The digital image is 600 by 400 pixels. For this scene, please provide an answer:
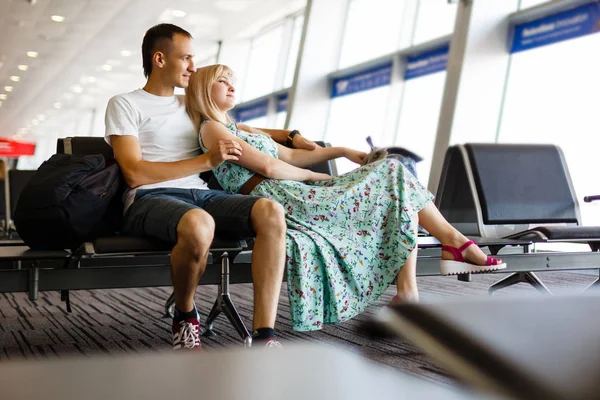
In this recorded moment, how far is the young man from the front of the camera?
2199 millimetres

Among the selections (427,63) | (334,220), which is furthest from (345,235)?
(427,63)

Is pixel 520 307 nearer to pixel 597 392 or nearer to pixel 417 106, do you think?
pixel 597 392

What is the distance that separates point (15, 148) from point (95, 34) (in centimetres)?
1790

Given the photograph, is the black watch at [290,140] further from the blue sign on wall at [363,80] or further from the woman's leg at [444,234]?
the blue sign on wall at [363,80]

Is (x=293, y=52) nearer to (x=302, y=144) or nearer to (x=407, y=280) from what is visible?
(x=302, y=144)

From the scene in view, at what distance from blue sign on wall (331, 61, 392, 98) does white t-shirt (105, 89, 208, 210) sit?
741 cm

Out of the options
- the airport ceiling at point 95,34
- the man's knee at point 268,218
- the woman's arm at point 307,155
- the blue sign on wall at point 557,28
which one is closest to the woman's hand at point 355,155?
the woman's arm at point 307,155

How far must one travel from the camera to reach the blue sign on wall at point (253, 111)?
13367mm

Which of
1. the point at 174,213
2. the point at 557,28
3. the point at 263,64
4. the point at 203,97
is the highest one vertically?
the point at 263,64

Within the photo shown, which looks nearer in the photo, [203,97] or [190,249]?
[190,249]

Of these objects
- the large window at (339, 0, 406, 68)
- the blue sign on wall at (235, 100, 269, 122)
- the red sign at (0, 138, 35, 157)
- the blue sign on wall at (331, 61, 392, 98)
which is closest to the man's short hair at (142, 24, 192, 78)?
the blue sign on wall at (331, 61, 392, 98)

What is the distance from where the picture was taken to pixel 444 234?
2.65 meters

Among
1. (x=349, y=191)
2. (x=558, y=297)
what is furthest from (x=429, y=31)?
(x=558, y=297)

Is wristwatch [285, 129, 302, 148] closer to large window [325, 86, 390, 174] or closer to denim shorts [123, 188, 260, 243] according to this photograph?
denim shorts [123, 188, 260, 243]
